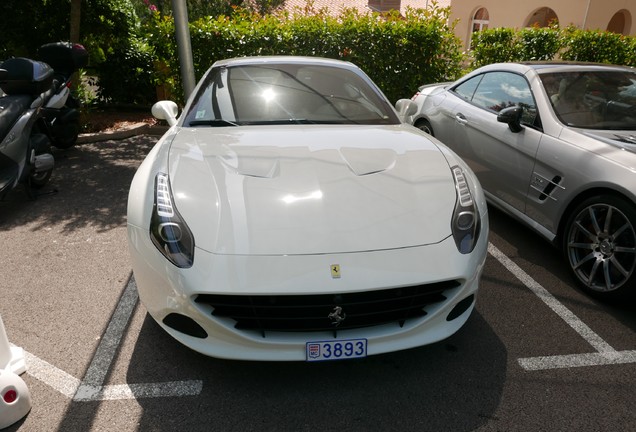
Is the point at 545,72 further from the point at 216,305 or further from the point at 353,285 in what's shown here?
the point at 216,305

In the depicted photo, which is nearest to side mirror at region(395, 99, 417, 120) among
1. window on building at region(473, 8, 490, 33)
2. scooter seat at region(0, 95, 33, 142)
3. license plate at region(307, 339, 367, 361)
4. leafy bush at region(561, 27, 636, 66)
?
license plate at region(307, 339, 367, 361)

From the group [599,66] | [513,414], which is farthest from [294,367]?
[599,66]

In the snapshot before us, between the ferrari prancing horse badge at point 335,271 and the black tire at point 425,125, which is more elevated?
the ferrari prancing horse badge at point 335,271

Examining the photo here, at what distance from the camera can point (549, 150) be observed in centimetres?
346

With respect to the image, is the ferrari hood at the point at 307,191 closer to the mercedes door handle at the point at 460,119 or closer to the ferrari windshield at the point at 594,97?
the ferrari windshield at the point at 594,97

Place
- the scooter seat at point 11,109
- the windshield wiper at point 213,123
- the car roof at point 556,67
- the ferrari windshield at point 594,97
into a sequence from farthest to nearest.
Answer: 1. the scooter seat at point 11,109
2. the car roof at point 556,67
3. the ferrari windshield at point 594,97
4. the windshield wiper at point 213,123

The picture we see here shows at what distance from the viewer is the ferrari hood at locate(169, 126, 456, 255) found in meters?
2.18

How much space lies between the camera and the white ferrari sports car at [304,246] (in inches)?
81.2

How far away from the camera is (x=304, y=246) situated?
213 cm

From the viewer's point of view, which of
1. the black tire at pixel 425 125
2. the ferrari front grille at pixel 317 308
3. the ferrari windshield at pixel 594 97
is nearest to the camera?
the ferrari front grille at pixel 317 308

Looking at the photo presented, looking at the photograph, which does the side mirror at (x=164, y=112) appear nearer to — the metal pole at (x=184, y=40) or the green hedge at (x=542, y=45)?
the metal pole at (x=184, y=40)

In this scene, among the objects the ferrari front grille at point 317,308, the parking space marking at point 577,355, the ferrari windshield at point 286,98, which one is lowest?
the parking space marking at point 577,355

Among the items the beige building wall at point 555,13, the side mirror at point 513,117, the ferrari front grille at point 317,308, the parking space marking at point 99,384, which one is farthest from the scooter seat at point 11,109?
the beige building wall at point 555,13

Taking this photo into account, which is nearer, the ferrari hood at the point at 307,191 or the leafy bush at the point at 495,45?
the ferrari hood at the point at 307,191
